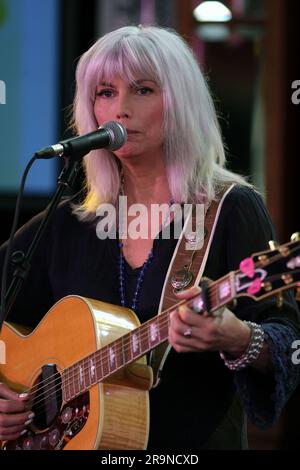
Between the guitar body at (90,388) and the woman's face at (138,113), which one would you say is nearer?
the guitar body at (90,388)

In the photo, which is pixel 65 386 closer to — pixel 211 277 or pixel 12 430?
pixel 12 430

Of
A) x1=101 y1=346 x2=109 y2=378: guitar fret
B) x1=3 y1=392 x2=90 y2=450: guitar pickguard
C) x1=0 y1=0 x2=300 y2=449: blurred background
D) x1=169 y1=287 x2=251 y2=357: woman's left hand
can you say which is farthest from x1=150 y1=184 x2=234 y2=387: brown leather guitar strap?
x1=0 y1=0 x2=300 y2=449: blurred background

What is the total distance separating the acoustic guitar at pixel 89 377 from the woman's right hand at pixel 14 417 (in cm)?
2

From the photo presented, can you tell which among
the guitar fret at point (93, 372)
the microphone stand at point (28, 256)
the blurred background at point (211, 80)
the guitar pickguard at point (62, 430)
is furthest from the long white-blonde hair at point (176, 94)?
the blurred background at point (211, 80)

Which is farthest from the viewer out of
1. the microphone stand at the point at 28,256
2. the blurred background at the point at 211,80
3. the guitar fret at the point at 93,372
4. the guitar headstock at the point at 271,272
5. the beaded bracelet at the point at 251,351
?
the blurred background at the point at 211,80

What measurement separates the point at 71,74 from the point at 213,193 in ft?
8.27

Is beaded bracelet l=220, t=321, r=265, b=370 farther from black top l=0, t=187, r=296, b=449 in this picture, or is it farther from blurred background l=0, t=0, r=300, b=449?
blurred background l=0, t=0, r=300, b=449

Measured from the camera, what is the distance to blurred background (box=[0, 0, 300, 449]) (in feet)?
17.5

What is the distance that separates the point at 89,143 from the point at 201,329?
61 cm

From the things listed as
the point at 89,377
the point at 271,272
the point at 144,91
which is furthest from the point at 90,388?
the point at 144,91

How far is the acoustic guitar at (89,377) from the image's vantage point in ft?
8.98

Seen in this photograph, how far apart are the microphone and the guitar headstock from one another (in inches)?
22.9

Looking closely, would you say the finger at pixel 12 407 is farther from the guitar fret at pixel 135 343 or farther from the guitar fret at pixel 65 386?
the guitar fret at pixel 135 343

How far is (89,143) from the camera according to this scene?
272cm
